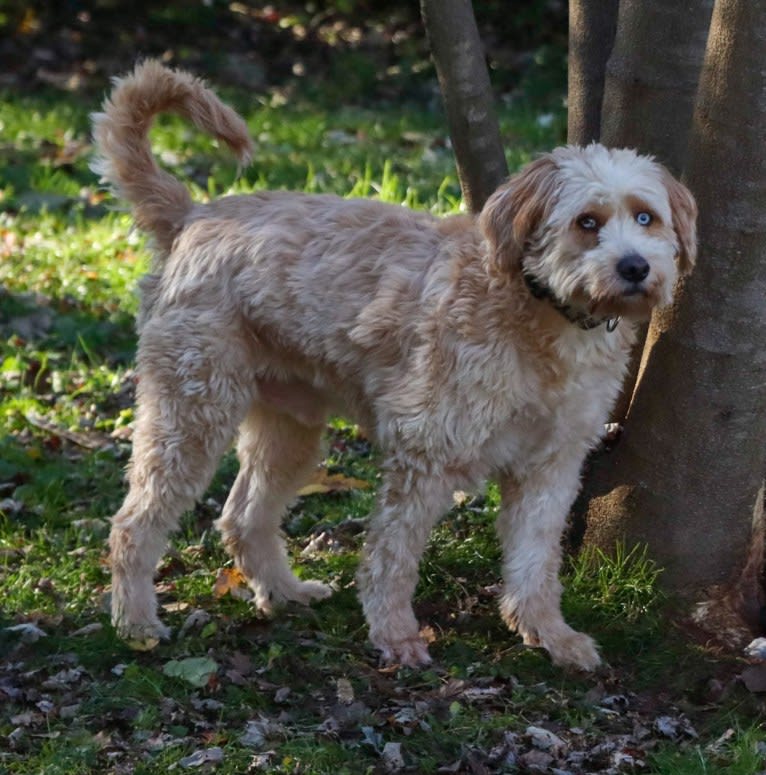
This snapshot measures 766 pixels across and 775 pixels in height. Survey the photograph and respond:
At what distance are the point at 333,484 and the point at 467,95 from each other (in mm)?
1893

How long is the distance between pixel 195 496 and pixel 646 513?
163cm

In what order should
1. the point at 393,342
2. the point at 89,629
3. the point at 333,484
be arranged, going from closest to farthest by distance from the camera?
the point at 393,342
the point at 89,629
the point at 333,484

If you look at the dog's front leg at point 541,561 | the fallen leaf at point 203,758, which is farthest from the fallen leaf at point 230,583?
the fallen leaf at point 203,758

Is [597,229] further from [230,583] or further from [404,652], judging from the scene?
[230,583]

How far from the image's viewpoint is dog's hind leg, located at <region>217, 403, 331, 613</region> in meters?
5.42

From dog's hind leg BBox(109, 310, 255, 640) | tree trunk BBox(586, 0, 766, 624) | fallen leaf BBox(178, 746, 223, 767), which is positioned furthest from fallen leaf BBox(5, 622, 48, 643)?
tree trunk BBox(586, 0, 766, 624)

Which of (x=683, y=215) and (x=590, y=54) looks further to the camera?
(x=590, y=54)

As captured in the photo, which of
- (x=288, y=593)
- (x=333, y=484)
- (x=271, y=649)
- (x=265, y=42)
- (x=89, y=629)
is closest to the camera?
(x=271, y=649)

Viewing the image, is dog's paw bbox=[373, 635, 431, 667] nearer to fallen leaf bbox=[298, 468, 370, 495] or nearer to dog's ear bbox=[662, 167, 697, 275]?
fallen leaf bbox=[298, 468, 370, 495]

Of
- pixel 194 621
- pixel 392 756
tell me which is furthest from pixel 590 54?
pixel 392 756

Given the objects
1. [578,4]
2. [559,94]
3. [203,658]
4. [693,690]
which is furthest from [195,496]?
[559,94]

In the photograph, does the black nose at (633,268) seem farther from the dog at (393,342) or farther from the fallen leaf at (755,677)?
the fallen leaf at (755,677)

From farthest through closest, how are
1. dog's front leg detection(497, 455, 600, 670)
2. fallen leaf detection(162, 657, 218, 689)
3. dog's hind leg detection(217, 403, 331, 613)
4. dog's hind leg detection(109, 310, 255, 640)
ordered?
dog's hind leg detection(217, 403, 331, 613) < dog's hind leg detection(109, 310, 255, 640) < dog's front leg detection(497, 455, 600, 670) < fallen leaf detection(162, 657, 218, 689)

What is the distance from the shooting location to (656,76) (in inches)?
191
